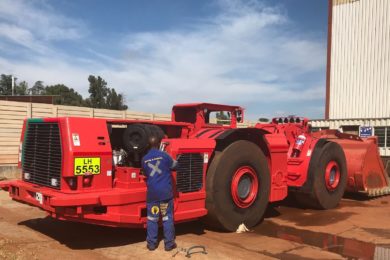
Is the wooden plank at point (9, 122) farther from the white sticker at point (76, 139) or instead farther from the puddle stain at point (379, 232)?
the puddle stain at point (379, 232)

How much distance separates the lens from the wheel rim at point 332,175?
30.6 ft

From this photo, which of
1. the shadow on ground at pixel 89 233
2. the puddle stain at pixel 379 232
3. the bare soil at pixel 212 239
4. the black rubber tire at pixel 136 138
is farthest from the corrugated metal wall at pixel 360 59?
the black rubber tire at pixel 136 138

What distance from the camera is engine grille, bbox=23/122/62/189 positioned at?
18.7 ft

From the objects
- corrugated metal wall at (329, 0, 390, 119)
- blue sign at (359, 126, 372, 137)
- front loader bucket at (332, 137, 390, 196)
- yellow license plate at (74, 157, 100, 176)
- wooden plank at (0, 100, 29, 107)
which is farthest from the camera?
corrugated metal wall at (329, 0, 390, 119)

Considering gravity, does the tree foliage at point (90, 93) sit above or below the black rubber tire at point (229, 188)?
above

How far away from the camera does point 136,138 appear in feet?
20.4

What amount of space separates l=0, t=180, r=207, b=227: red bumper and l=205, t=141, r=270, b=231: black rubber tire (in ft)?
1.65

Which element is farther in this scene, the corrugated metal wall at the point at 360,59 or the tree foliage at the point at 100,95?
the tree foliage at the point at 100,95

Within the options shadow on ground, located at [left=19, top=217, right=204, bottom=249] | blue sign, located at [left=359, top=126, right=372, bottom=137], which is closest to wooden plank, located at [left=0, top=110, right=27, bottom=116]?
shadow on ground, located at [left=19, top=217, right=204, bottom=249]

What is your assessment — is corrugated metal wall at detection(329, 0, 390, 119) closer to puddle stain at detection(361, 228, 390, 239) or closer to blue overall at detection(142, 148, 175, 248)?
puddle stain at detection(361, 228, 390, 239)

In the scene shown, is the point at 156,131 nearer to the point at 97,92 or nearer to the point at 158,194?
the point at 158,194

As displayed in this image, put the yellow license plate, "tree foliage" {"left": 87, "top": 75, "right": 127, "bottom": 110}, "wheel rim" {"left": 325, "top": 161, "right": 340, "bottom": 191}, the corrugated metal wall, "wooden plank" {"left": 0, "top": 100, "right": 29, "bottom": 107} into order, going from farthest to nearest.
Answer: "tree foliage" {"left": 87, "top": 75, "right": 127, "bottom": 110}
the corrugated metal wall
"wooden plank" {"left": 0, "top": 100, "right": 29, "bottom": 107}
"wheel rim" {"left": 325, "top": 161, "right": 340, "bottom": 191}
the yellow license plate

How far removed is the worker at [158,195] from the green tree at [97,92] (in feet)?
214

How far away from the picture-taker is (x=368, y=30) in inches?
880
